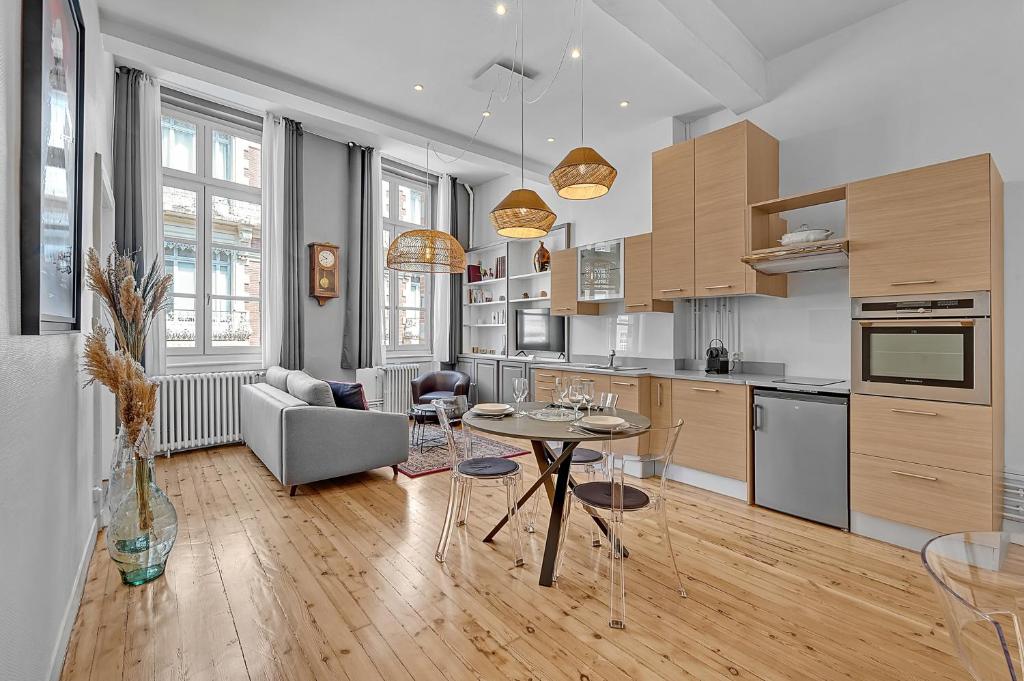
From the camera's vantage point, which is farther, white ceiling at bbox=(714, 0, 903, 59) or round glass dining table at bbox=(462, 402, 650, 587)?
white ceiling at bbox=(714, 0, 903, 59)

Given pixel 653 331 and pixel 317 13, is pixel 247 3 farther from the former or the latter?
pixel 653 331

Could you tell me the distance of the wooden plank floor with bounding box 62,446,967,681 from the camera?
180 cm

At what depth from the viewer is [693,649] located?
1.90 m

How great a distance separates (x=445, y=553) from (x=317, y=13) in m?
3.55

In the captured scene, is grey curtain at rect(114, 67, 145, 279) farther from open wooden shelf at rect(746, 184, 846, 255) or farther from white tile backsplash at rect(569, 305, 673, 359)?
open wooden shelf at rect(746, 184, 846, 255)

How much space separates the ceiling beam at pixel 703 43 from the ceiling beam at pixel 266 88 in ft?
8.09

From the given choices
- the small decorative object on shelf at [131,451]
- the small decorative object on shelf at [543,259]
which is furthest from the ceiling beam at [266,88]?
the small decorative object on shelf at [131,451]

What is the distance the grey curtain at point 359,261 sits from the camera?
6039 mm

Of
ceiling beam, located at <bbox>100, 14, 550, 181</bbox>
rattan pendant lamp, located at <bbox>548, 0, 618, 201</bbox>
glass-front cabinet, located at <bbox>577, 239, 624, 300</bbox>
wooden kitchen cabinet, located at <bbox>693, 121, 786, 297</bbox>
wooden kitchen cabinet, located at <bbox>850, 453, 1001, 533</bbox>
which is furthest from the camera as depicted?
glass-front cabinet, located at <bbox>577, 239, 624, 300</bbox>

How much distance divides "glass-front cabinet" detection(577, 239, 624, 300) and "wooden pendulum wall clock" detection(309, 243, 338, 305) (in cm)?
294

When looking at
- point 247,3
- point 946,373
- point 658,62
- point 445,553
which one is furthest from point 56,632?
point 658,62

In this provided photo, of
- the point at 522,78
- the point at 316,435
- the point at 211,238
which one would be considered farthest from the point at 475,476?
the point at 211,238

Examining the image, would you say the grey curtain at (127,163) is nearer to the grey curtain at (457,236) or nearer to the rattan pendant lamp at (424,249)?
the rattan pendant lamp at (424,249)

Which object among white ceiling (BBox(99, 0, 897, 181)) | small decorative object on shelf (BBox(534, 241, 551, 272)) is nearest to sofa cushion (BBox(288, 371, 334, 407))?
white ceiling (BBox(99, 0, 897, 181))
